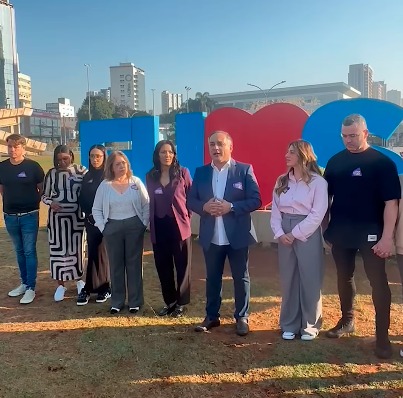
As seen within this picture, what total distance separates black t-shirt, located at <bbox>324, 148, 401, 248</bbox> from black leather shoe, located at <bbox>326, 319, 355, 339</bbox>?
0.87 metres

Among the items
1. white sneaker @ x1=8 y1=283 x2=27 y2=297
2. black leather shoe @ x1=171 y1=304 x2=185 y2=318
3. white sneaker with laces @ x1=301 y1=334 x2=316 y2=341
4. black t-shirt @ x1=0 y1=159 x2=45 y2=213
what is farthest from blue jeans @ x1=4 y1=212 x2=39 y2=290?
white sneaker with laces @ x1=301 y1=334 x2=316 y2=341

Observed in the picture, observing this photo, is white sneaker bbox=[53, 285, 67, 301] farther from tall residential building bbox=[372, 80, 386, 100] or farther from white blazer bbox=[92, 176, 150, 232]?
tall residential building bbox=[372, 80, 386, 100]

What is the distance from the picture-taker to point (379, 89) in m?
147

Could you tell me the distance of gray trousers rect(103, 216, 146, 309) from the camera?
4.45m

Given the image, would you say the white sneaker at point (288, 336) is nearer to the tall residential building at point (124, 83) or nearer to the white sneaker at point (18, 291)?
the white sneaker at point (18, 291)

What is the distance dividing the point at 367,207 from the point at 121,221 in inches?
95.4

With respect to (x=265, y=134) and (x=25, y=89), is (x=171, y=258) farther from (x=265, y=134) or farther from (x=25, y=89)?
(x=25, y=89)

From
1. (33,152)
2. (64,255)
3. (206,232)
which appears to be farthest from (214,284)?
(33,152)

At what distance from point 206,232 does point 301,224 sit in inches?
34.9

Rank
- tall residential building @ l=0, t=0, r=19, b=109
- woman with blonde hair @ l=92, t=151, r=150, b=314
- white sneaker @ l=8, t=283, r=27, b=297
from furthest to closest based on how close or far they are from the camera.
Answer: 1. tall residential building @ l=0, t=0, r=19, b=109
2. white sneaker @ l=8, t=283, r=27, b=297
3. woman with blonde hair @ l=92, t=151, r=150, b=314

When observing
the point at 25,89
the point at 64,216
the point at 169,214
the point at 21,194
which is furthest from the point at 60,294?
the point at 25,89

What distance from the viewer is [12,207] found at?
4824mm

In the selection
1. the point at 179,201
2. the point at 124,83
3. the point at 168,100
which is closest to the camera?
the point at 179,201

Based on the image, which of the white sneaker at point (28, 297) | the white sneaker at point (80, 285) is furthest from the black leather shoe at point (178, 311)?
the white sneaker at point (28, 297)
